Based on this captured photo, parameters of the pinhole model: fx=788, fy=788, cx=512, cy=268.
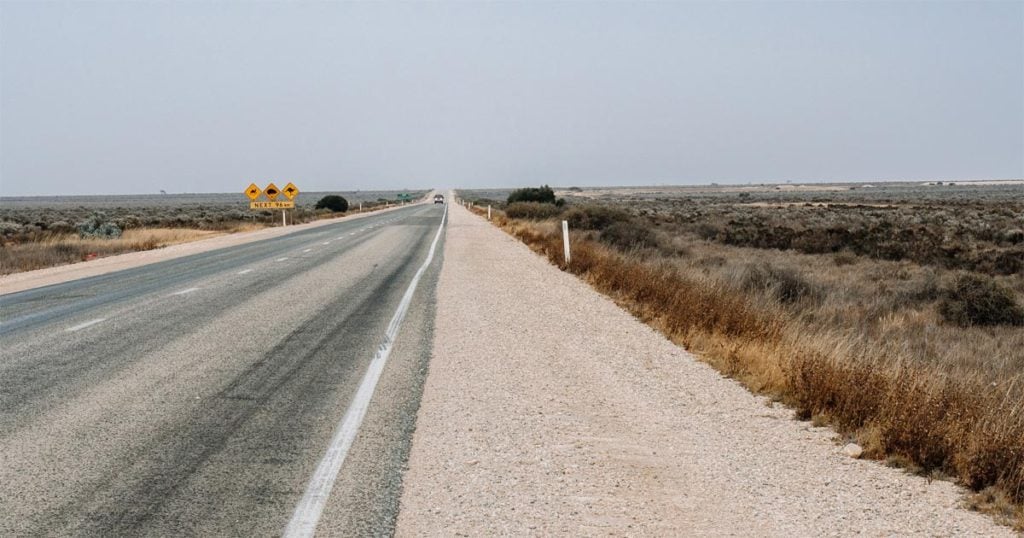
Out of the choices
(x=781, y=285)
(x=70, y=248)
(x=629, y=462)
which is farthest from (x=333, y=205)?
(x=629, y=462)

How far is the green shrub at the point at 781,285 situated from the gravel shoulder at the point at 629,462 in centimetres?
779

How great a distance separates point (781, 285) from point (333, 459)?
13.5 metres

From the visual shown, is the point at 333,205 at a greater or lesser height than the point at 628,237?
greater

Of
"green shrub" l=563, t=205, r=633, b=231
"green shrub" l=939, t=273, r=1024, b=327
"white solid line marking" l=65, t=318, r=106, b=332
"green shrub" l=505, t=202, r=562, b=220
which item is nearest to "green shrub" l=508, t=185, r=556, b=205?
"green shrub" l=505, t=202, r=562, b=220

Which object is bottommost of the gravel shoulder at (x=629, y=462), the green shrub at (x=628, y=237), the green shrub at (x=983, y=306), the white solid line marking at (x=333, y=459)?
the green shrub at (x=983, y=306)

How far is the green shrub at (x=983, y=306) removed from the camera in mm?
14195

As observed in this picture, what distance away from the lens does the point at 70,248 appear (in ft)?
92.0

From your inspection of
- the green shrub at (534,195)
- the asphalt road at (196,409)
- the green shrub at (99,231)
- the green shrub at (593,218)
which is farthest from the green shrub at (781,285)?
the green shrub at (534,195)

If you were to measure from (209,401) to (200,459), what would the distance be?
1633 mm

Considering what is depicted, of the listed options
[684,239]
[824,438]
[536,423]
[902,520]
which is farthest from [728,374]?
[684,239]

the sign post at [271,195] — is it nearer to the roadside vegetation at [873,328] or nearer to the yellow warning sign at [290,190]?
the yellow warning sign at [290,190]

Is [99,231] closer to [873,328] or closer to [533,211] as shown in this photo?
[533,211]

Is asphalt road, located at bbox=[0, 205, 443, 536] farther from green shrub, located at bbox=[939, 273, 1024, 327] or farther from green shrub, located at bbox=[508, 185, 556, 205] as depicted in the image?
green shrub, located at bbox=[508, 185, 556, 205]

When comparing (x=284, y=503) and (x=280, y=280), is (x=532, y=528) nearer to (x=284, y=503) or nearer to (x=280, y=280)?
(x=284, y=503)
